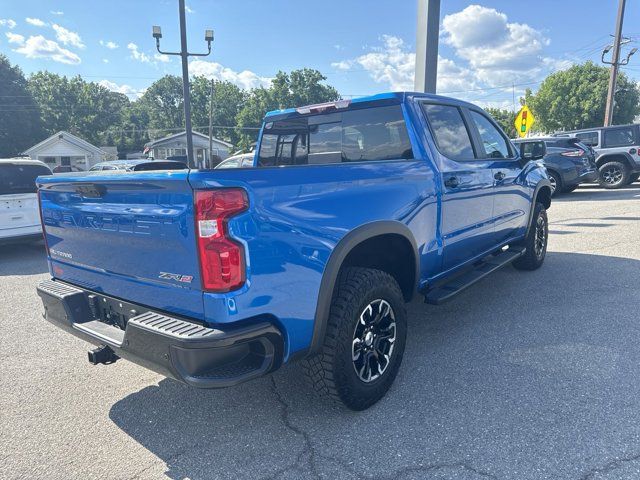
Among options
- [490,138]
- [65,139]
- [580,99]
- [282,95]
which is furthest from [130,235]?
[282,95]

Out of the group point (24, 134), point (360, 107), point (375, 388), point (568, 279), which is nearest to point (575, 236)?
point (568, 279)

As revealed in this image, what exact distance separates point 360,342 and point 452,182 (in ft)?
5.16

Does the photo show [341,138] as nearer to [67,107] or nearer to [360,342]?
[360,342]

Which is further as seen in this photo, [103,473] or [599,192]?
[599,192]

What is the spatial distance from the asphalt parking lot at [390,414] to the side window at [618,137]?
11.7 m

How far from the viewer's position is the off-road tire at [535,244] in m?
5.48

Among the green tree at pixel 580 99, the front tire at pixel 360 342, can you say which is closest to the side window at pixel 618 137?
the front tire at pixel 360 342

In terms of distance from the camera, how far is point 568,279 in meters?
5.31

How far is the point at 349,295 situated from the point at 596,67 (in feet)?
178

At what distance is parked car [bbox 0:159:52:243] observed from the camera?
7.28 m

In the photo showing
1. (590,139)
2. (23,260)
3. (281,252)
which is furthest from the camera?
(590,139)

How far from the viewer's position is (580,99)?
45.2 meters

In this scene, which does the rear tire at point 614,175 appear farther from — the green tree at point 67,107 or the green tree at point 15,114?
the green tree at point 67,107

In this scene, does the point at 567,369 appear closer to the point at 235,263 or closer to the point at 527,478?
the point at 527,478
